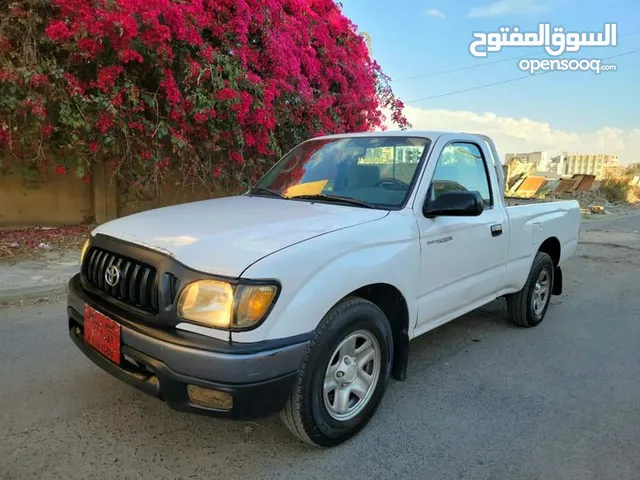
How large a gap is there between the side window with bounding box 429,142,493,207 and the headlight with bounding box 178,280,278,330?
1.53m

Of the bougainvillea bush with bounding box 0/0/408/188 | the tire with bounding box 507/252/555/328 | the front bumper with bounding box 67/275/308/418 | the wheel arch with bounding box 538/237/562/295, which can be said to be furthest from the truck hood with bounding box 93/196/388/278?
the bougainvillea bush with bounding box 0/0/408/188

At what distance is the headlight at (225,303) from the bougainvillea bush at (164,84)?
474 centimetres

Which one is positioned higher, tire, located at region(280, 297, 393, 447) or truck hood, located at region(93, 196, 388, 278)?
truck hood, located at region(93, 196, 388, 278)

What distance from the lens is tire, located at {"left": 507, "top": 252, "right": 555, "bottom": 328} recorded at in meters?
4.62

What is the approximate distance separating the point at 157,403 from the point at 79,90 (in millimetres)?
4709

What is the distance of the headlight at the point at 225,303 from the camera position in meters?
2.18

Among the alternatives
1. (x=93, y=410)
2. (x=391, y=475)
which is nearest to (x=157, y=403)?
(x=93, y=410)

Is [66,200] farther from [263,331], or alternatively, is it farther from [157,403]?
A: [263,331]

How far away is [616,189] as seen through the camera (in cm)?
2408

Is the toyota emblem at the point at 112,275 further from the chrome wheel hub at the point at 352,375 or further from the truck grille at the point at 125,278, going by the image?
the chrome wheel hub at the point at 352,375

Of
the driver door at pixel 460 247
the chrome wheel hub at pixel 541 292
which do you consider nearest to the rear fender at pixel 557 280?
the chrome wheel hub at pixel 541 292

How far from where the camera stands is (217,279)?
2.22 meters

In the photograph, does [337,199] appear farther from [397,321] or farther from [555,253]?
[555,253]

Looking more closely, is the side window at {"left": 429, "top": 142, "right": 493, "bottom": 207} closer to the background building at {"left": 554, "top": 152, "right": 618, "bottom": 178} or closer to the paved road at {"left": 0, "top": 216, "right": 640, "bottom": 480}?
the paved road at {"left": 0, "top": 216, "right": 640, "bottom": 480}
